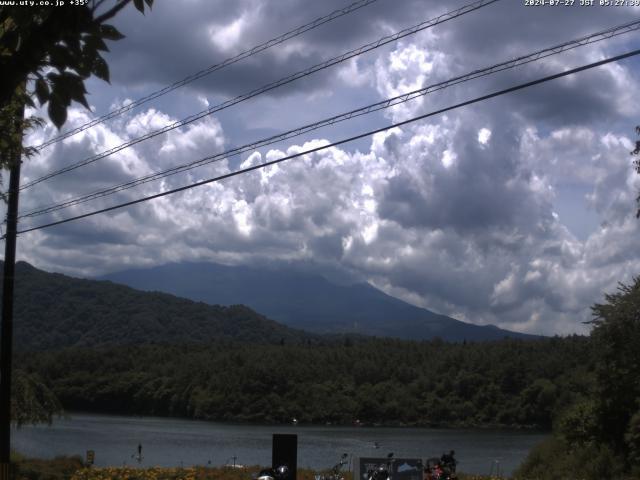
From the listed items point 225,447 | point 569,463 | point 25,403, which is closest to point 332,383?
point 225,447

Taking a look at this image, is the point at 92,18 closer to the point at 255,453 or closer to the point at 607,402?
the point at 607,402

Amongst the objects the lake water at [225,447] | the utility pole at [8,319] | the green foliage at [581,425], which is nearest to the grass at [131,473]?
the utility pole at [8,319]

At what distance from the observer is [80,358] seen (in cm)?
10562

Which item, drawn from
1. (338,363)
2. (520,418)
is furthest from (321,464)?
(338,363)

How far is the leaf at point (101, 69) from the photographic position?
4.65 metres

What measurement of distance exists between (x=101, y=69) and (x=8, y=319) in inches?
716

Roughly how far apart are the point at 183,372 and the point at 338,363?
1891 cm

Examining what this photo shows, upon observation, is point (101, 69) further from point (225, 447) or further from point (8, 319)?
point (225, 447)

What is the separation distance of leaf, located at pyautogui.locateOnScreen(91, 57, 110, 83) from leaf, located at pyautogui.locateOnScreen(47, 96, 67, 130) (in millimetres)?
253

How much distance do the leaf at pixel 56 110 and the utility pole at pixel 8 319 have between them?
55.0 ft

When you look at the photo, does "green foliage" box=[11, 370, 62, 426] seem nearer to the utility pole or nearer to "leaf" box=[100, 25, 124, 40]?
the utility pole

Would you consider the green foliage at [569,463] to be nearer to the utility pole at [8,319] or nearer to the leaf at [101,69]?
the utility pole at [8,319]

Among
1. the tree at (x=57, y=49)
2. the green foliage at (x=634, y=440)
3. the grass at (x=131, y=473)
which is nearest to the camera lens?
the tree at (x=57, y=49)

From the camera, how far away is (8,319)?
2139 cm
